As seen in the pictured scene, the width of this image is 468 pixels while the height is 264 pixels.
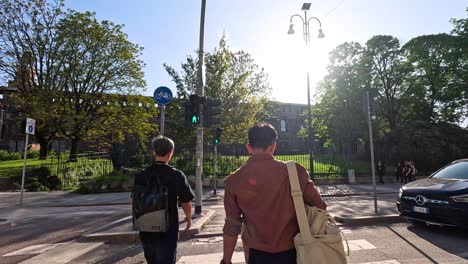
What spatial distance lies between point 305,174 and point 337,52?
3163 cm

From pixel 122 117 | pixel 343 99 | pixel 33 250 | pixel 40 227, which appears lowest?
pixel 40 227

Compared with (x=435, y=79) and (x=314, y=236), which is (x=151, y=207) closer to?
(x=314, y=236)

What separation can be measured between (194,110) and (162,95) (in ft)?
4.91

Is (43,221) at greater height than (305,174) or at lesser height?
lesser

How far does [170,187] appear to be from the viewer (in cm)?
298

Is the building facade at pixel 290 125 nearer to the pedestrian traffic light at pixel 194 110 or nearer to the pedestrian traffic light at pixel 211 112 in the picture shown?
the pedestrian traffic light at pixel 211 112

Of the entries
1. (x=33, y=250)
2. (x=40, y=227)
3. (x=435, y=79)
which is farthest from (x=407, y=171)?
(x=33, y=250)

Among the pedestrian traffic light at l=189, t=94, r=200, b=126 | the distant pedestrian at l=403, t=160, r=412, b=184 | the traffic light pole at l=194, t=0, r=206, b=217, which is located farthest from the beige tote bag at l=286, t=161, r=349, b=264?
the distant pedestrian at l=403, t=160, r=412, b=184

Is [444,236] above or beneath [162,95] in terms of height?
beneath

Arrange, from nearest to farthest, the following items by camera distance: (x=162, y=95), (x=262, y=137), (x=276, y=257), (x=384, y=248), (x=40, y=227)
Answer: (x=276, y=257) < (x=262, y=137) < (x=384, y=248) < (x=162, y=95) < (x=40, y=227)

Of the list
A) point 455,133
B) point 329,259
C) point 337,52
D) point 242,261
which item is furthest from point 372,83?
point 329,259

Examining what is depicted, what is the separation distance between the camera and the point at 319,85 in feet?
105

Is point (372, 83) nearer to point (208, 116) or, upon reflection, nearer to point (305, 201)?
point (208, 116)

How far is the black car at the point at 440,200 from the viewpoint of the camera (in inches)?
221
